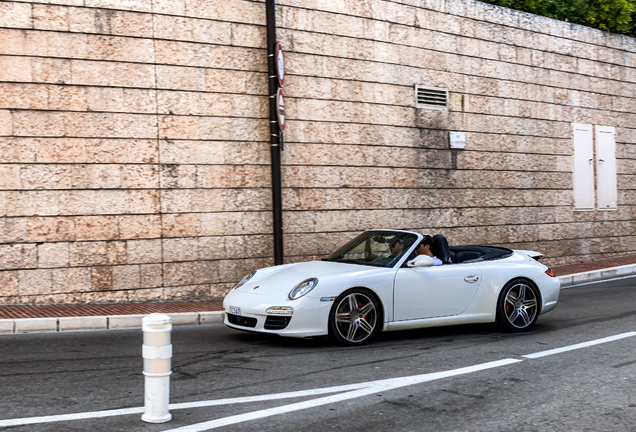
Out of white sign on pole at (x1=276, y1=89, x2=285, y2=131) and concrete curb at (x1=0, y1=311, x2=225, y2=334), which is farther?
white sign on pole at (x1=276, y1=89, x2=285, y2=131)

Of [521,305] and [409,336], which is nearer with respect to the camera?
[409,336]

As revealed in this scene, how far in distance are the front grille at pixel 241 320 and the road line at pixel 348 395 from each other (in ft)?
6.19

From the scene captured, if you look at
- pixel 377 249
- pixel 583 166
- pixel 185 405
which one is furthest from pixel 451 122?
pixel 185 405

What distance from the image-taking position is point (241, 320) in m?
7.07

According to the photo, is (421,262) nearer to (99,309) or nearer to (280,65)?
(99,309)

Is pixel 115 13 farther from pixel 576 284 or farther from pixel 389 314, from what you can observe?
pixel 576 284

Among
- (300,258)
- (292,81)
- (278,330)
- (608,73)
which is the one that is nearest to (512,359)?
(278,330)

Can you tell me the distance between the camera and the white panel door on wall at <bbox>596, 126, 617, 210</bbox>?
17.3 meters

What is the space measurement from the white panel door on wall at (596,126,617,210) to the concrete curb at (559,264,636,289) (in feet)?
9.04

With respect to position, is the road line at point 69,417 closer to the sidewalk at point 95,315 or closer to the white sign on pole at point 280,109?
the sidewalk at point 95,315

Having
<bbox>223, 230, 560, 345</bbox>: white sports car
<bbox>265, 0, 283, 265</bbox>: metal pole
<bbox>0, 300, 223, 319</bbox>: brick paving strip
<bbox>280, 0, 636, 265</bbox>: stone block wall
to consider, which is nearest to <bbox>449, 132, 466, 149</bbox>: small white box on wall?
<bbox>280, 0, 636, 265</bbox>: stone block wall

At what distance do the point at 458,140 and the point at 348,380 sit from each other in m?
9.83

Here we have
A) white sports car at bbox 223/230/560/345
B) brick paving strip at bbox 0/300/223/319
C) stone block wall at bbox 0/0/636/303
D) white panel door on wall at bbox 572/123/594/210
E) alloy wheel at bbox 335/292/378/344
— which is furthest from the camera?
white panel door on wall at bbox 572/123/594/210

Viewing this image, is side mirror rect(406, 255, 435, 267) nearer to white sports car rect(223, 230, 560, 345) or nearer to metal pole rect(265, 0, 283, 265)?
white sports car rect(223, 230, 560, 345)
